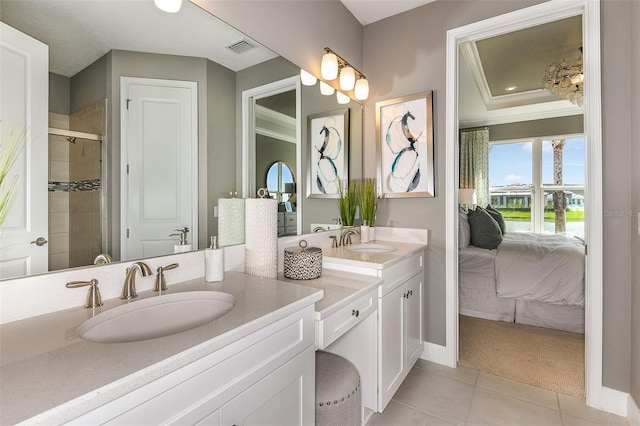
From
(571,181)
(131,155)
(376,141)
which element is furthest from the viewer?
(571,181)

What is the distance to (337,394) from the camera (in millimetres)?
1226

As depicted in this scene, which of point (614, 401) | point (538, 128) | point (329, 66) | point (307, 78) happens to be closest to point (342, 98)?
point (329, 66)

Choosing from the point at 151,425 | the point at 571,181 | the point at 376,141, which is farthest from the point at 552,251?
the point at 151,425

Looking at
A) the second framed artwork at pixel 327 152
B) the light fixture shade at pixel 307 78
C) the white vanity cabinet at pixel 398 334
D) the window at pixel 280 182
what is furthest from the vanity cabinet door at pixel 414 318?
the light fixture shade at pixel 307 78

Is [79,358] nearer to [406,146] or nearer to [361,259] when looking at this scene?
[361,259]

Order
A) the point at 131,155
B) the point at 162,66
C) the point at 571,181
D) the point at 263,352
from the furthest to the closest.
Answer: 1. the point at 571,181
2. the point at 162,66
3. the point at 131,155
4. the point at 263,352

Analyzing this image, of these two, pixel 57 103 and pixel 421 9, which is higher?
pixel 421 9

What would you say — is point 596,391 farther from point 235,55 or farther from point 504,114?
point 504,114

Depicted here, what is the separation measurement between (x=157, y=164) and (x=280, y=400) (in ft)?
3.02

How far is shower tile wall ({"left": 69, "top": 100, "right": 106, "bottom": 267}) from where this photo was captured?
3.04 feet

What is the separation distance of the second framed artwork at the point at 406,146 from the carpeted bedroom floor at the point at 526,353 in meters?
1.32

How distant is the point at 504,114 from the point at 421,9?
3.97 m

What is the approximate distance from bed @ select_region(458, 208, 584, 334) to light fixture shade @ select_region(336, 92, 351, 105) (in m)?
1.98

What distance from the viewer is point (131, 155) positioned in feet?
3.49
